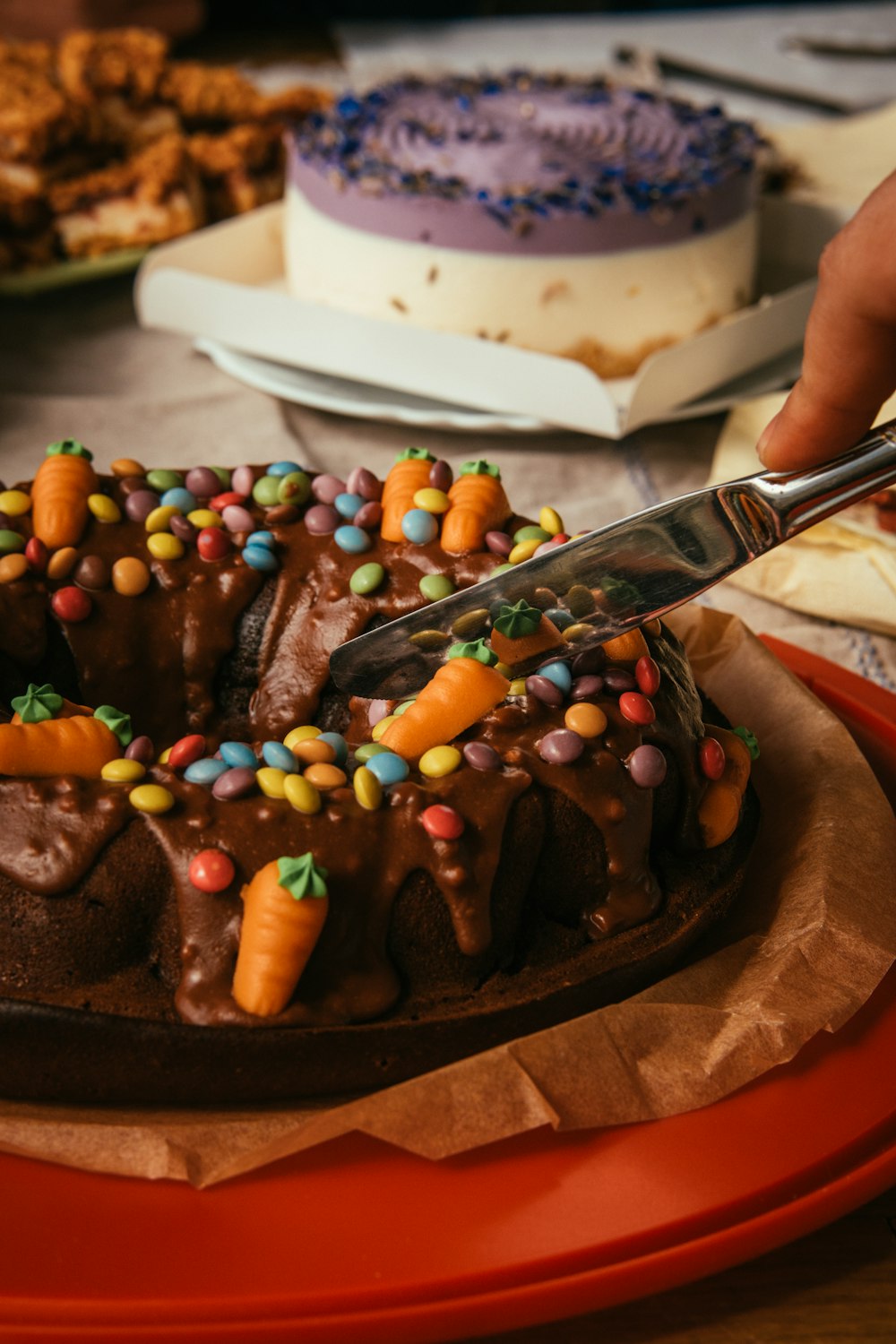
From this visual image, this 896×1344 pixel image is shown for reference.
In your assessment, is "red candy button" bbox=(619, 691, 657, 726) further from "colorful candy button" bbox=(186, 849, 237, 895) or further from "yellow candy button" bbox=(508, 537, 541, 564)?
"colorful candy button" bbox=(186, 849, 237, 895)

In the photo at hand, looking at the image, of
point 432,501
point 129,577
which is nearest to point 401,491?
point 432,501

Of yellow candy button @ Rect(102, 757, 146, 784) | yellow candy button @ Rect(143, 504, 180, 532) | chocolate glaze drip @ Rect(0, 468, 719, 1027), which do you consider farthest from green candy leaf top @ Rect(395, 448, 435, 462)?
yellow candy button @ Rect(102, 757, 146, 784)

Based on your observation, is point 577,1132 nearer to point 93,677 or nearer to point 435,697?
point 435,697

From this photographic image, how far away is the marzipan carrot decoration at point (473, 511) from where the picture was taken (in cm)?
108

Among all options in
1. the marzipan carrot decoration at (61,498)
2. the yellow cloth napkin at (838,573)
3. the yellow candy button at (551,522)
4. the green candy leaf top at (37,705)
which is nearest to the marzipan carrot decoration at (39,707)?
the green candy leaf top at (37,705)

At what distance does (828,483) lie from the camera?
0.93m

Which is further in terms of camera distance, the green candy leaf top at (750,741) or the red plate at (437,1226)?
the green candy leaf top at (750,741)

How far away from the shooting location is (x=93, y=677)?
1119mm

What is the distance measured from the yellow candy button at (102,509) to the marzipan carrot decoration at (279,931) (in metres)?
0.45

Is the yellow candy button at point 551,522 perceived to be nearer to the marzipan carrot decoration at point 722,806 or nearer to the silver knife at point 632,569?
the silver knife at point 632,569

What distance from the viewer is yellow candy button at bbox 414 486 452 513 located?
1116 mm

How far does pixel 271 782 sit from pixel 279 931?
4.5 inches

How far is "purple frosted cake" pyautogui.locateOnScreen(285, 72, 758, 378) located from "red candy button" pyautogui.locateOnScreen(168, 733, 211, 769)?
1148mm

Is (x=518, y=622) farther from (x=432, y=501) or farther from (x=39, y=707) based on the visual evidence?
(x=39, y=707)
